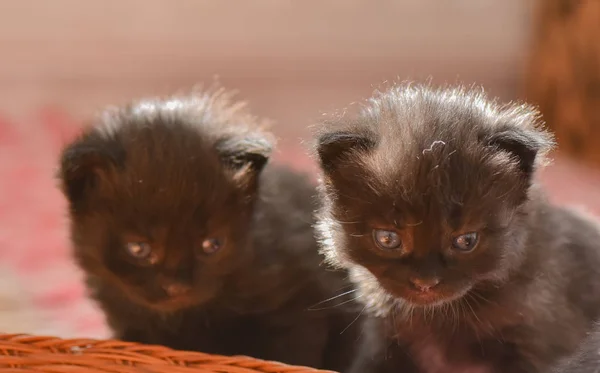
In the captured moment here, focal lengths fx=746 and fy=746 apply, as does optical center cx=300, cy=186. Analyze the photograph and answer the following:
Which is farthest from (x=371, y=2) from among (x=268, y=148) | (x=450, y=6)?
(x=268, y=148)

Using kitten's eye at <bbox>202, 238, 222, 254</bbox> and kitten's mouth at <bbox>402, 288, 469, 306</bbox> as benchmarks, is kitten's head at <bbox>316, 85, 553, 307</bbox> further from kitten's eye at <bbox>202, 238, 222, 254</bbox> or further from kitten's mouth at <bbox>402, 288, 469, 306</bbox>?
kitten's eye at <bbox>202, 238, 222, 254</bbox>

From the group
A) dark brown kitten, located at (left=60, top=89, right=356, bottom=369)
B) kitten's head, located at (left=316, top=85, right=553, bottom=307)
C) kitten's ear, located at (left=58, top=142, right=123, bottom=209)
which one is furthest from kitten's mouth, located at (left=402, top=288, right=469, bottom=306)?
kitten's ear, located at (left=58, top=142, right=123, bottom=209)

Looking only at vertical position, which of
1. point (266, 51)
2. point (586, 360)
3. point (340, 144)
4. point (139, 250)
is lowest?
point (586, 360)

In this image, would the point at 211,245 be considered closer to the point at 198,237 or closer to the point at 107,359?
the point at 198,237

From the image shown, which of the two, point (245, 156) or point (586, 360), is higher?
point (245, 156)

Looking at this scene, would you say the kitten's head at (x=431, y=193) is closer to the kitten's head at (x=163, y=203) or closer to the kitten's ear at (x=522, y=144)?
the kitten's ear at (x=522, y=144)

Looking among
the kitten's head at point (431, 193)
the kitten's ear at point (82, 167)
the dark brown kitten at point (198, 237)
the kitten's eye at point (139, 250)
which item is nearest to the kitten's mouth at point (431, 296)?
the kitten's head at point (431, 193)

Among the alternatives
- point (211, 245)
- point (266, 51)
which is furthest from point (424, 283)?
point (266, 51)

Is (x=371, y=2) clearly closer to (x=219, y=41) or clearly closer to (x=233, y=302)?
(x=219, y=41)
